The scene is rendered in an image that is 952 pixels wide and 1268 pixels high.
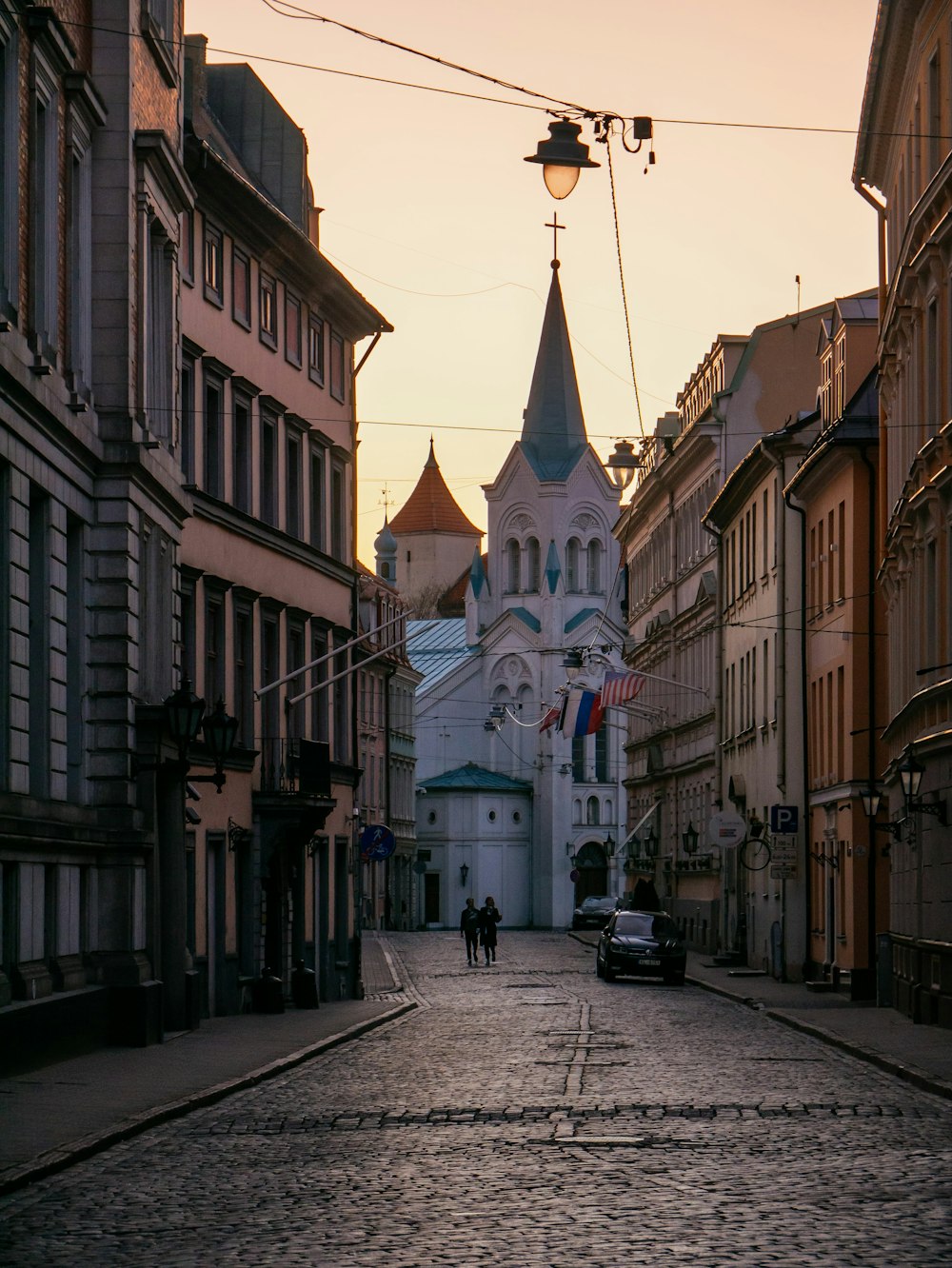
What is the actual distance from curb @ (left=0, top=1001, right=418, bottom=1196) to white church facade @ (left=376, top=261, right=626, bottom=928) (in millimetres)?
93482

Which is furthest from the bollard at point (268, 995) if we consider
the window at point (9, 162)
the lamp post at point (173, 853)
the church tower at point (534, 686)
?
the church tower at point (534, 686)

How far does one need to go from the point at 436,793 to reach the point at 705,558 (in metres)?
60.1

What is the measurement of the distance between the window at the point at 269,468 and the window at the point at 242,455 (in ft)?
4.33

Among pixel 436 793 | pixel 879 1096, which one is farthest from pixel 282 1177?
pixel 436 793

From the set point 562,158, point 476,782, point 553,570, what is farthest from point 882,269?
point 553,570

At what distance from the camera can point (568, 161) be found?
72.1 ft

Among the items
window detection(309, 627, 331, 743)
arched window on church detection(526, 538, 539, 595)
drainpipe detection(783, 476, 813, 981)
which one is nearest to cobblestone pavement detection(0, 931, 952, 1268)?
window detection(309, 627, 331, 743)

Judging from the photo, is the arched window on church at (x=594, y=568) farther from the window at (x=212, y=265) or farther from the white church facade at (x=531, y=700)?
the window at (x=212, y=265)

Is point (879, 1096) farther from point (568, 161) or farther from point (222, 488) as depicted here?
point (222, 488)

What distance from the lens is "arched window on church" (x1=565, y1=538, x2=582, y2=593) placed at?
130 meters

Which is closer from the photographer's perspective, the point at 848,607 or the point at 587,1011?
the point at 587,1011

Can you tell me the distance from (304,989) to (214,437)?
8.48m

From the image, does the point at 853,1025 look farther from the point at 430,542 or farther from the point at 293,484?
the point at 430,542

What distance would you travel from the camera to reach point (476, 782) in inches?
4877
